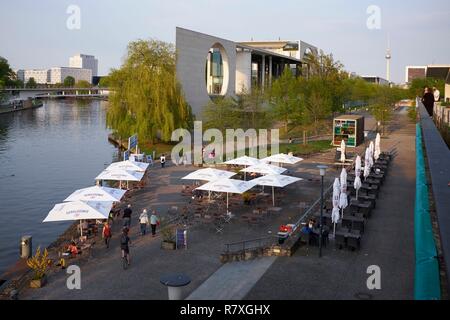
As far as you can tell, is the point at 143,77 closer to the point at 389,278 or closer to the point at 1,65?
the point at 389,278

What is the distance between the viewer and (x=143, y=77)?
1820 inches

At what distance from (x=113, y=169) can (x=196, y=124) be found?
23652 millimetres

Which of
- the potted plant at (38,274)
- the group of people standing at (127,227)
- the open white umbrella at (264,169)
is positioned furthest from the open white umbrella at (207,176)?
the potted plant at (38,274)

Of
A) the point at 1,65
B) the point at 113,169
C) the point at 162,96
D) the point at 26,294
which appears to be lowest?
the point at 26,294

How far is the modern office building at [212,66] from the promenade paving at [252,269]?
36.6 metres

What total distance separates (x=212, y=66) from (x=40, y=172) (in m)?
38.7

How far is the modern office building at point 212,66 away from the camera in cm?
5441

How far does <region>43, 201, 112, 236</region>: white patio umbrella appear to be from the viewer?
16.9 metres

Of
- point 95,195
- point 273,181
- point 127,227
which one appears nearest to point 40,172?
point 95,195

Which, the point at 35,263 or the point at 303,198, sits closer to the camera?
the point at 35,263

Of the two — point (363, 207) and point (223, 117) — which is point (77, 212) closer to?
point (363, 207)

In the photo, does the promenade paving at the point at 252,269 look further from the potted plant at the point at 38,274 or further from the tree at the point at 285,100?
the tree at the point at 285,100

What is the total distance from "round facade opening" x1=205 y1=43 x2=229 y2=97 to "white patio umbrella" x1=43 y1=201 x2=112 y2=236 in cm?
5137
